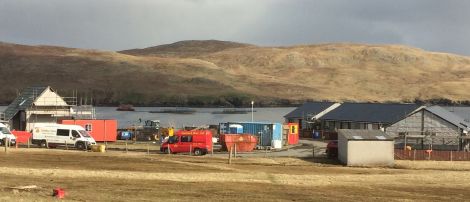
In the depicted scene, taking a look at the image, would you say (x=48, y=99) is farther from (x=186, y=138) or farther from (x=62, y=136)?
(x=186, y=138)

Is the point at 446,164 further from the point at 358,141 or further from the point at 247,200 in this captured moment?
the point at 247,200

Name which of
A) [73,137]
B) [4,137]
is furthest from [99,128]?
[4,137]

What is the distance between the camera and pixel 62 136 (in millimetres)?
57719

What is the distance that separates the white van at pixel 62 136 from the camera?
57.4 metres

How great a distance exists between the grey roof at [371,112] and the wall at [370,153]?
19861 millimetres

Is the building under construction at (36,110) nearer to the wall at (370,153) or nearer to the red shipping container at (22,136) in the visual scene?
the red shipping container at (22,136)

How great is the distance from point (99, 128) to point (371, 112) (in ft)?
110

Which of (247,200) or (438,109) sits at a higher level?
(438,109)

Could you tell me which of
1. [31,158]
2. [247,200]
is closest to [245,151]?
[31,158]

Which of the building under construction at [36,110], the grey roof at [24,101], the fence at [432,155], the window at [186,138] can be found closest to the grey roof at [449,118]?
the fence at [432,155]

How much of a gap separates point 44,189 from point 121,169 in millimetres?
12116

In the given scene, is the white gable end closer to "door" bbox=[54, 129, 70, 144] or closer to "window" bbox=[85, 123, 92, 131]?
"window" bbox=[85, 123, 92, 131]

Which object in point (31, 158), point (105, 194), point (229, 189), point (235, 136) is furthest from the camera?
point (235, 136)

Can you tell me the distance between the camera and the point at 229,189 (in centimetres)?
3000
